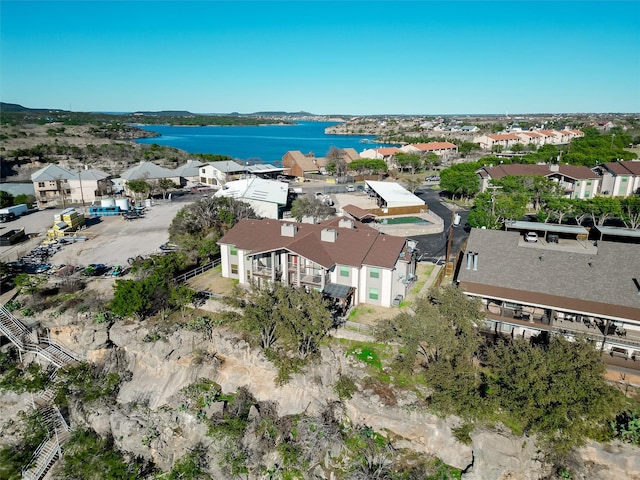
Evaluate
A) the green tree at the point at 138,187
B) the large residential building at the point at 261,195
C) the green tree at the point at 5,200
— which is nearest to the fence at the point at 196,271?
the large residential building at the point at 261,195

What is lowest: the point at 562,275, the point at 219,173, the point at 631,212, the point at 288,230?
the point at 631,212

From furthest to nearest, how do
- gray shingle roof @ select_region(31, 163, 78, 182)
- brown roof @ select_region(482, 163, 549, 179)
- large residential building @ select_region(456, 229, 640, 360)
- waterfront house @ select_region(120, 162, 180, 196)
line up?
waterfront house @ select_region(120, 162, 180, 196) → brown roof @ select_region(482, 163, 549, 179) → gray shingle roof @ select_region(31, 163, 78, 182) → large residential building @ select_region(456, 229, 640, 360)

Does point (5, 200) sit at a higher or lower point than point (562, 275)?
lower

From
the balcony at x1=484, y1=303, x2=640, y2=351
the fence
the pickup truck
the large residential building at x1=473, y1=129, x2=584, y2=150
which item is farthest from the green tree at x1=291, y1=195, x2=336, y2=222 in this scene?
the large residential building at x1=473, y1=129, x2=584, y2=150

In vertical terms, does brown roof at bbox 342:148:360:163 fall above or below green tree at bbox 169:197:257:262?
above

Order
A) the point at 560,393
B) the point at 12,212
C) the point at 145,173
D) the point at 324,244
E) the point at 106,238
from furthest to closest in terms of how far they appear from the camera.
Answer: the point at 145,173 → the point at 12,212 → the point at 106,238 → the point at 324,244 → the point at 560,393

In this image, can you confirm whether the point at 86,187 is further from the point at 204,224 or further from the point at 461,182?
the point at 461,182

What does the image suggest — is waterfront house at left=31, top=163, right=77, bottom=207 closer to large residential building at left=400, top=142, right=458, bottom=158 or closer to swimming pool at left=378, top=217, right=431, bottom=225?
swimming pool at left=378, top=217, right=431, bottom=225

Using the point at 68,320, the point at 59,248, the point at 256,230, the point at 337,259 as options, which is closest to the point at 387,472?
the point at 337,259

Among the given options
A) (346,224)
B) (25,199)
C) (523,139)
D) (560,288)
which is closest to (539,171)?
(346,224)
